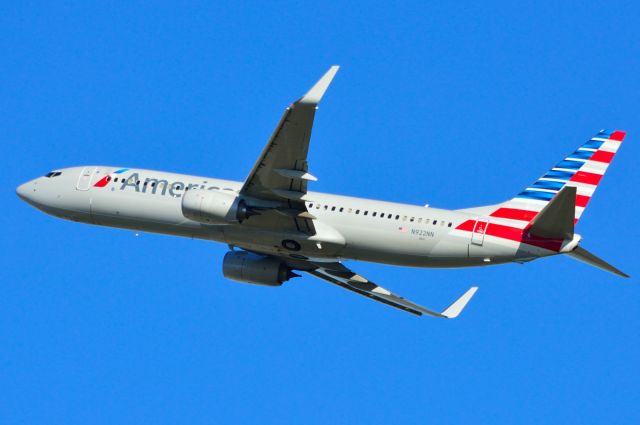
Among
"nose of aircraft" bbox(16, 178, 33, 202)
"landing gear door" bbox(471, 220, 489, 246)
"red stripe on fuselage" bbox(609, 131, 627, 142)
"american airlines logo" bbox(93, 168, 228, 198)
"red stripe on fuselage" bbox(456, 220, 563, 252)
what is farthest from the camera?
"nose of aircraft" bbox(16, 178, 33, 202)

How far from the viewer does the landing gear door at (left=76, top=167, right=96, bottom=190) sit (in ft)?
162

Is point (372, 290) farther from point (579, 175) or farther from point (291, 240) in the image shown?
point (579, 175)

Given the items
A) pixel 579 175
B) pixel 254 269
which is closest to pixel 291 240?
pixel 254 269

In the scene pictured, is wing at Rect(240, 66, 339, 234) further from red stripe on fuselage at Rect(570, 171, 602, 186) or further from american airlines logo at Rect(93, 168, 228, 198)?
red stripe on fuselage at Rect(570, 171, 602, 186)

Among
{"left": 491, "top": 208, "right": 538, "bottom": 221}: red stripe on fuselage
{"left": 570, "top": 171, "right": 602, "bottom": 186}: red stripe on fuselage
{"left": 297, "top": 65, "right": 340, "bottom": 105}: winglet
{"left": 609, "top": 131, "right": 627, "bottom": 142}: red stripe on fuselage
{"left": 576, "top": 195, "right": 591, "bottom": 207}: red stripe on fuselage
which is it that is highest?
{"left": 609, "top": 131, "right": 627, "bottom": 142}: red stripe on fuselage

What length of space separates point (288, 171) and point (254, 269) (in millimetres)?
9497

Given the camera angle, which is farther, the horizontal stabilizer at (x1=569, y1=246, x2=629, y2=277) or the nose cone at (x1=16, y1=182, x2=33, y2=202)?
the nose cone at (x1=16, y1=182, x2=33, y2=202)

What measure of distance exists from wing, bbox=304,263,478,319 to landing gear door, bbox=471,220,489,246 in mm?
7005

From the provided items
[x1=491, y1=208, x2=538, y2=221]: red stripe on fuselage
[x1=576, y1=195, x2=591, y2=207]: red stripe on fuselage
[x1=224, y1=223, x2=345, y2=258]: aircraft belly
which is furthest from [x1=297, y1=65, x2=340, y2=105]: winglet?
[x1=576, y1=195, x2=591, y2=207]: red stripe on fuselage

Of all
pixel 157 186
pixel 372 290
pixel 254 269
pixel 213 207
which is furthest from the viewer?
pixel 372 290

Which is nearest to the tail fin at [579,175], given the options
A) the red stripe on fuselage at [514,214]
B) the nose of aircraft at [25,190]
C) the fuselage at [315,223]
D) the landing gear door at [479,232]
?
the red stripe on fuselage at [514,214]

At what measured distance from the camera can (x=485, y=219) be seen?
44094mm

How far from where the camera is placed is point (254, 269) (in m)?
49.1

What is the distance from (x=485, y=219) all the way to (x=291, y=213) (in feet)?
28.4
